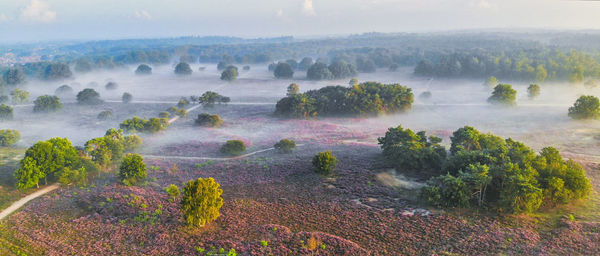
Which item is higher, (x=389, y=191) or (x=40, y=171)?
(x=40, y=171)

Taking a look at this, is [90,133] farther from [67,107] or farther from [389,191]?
[389,191]

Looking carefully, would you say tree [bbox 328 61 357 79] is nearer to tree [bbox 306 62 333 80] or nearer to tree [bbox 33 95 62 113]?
tree [bbox 306 62 333 80]

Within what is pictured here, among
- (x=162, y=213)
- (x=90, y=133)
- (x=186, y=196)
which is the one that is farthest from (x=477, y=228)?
(x=90, y=133)

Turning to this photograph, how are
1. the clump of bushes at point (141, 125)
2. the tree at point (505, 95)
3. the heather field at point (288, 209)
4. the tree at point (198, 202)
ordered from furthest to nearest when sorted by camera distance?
the tree at point (505, 95)
the clump of bushes at point (141, 125)
the tree at point (198, 202)
the heather field at point (288, 209)

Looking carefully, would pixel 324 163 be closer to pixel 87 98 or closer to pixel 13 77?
pixel 87 98

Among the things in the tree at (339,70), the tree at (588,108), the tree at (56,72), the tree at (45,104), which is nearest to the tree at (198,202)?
the tree at (588,108)

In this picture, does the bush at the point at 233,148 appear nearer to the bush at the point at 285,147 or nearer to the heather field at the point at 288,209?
the heather field at the point at 288,209
